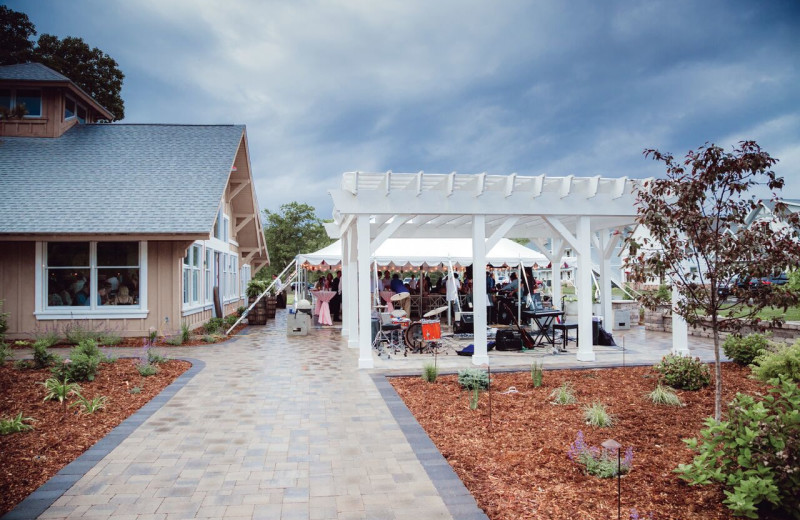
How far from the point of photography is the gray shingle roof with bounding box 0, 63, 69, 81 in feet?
49.9

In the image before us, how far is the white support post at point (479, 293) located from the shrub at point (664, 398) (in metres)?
3.26

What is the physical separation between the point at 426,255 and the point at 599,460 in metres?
12.5

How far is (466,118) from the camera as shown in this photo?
36.1m

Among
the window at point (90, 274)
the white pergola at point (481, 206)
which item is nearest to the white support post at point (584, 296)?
the white pergola at point (481, 206)

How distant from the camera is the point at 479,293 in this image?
9.20 metres

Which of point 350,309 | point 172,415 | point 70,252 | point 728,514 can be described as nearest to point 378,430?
point 172,415

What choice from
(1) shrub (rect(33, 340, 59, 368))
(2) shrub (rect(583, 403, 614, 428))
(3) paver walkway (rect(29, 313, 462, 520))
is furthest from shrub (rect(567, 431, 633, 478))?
(1) shrub (rect(33, 340, 59, 368))

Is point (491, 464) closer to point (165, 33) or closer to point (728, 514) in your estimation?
point (728, 514)

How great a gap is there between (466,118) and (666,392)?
105 feet

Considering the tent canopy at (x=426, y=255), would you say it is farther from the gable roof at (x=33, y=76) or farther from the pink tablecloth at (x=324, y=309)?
the gable roof at (x=33, y=76)

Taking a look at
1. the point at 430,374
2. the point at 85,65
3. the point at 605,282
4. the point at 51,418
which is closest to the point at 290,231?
the point at 85,65

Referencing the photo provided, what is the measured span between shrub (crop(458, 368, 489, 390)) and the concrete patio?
1.06m

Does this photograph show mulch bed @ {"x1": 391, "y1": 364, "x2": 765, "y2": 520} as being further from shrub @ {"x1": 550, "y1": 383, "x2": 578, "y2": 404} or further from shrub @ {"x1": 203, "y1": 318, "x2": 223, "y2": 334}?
shrub @ {"x1": 203, "y1": 318, "x2": 223, "y2": 334}

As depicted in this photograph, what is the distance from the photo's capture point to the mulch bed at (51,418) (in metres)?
4.11
